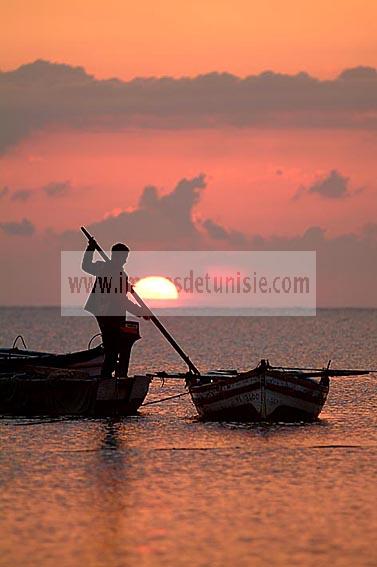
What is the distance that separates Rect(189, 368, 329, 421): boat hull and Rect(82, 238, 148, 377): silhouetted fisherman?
2219 millimetres

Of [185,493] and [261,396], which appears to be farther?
[261,396]

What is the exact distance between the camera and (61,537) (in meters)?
16.3

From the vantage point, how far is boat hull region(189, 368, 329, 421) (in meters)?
27.2

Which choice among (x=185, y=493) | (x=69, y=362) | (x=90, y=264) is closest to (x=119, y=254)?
(x=90, y=264)

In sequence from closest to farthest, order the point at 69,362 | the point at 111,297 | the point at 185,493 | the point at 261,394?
the point at 185,493 < the point at 261,394 < the point at 111,297 < the point at 69,362

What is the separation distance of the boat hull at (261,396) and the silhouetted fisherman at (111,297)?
2.22 m

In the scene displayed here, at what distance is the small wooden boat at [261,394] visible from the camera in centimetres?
2719

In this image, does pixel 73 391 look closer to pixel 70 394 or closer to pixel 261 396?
pixel 70 394

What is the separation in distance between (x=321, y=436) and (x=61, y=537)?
458 inches

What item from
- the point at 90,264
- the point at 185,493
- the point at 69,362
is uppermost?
the point at 90,264

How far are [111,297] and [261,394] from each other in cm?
416

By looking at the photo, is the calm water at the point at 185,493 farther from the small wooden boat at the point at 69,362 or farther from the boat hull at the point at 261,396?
the small wooden boat at the point at 69,362

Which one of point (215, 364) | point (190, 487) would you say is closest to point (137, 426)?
point (190, 487)

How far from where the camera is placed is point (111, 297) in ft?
93.5
